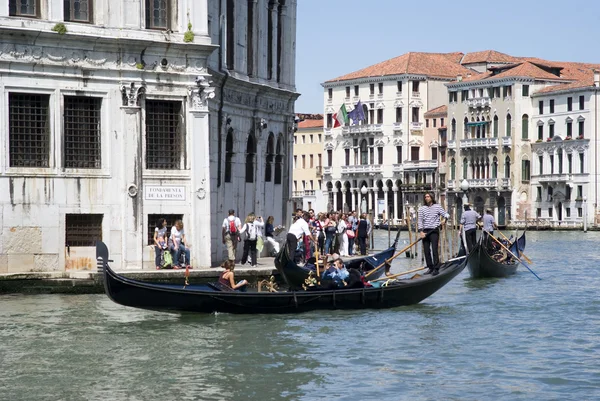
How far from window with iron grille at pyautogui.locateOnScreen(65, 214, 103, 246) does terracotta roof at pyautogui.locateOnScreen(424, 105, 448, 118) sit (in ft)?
185

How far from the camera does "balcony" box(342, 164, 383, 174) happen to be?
77438 mm

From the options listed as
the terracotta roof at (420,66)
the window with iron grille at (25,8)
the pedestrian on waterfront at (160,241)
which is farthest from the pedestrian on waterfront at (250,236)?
the terracotta roof at (420,66)

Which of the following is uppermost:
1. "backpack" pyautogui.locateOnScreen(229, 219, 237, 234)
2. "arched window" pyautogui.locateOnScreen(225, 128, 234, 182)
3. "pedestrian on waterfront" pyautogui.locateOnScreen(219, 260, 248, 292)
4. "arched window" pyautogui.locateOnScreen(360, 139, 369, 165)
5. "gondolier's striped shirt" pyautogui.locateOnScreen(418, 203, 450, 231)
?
"arched window" pyautogui.locateOnScreen(360, 139, 369, 165)

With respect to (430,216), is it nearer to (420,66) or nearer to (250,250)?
(250,250)

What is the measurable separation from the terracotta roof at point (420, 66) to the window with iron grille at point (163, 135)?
186ft

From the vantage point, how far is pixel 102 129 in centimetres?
1800

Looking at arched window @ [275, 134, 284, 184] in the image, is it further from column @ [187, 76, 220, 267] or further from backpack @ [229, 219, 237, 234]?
column @ [187, 76, 220, 267]

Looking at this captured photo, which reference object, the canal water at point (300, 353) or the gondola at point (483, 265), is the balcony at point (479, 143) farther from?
the canal water at point (300, 353)

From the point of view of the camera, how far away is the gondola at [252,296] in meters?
14.6

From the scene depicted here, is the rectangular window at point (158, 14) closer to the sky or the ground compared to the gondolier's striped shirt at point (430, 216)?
closer to the sky

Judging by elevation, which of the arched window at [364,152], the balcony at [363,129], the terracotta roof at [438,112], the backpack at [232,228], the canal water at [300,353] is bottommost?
the canal water at [300,353]

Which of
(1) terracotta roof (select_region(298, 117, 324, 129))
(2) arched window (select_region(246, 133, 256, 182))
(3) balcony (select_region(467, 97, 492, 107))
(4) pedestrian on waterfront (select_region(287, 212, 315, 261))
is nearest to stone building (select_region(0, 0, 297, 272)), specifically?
(4) pedestrian on waterfront (select_region(287, 212, 315, 261))

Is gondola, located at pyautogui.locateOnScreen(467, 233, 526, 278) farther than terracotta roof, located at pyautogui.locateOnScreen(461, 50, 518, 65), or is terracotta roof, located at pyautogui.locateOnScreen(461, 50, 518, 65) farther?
terracotta roof, located at pyautogui.locateOnScreen(461, 50, 518, 65)

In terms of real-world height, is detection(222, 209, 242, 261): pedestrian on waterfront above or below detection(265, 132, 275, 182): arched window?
below
